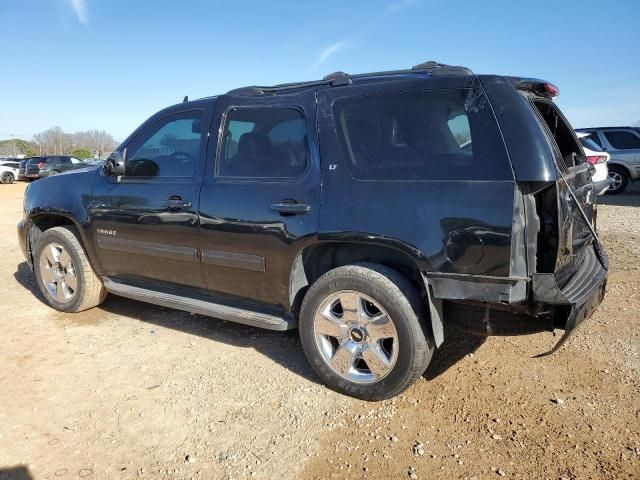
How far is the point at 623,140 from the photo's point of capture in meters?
12.5

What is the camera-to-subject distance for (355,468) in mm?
2443

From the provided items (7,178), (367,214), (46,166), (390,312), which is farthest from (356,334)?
(7,178)

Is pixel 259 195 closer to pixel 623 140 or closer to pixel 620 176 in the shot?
pixel 620 176

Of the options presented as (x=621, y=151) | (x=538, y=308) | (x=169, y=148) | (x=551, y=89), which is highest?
(x=551, y=89)

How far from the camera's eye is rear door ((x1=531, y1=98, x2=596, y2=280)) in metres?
2.55

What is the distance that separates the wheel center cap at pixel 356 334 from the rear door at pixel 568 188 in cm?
115

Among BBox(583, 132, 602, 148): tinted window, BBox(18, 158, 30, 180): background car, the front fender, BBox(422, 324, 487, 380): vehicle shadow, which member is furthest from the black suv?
BBox(18, 158, 30, 180): background car

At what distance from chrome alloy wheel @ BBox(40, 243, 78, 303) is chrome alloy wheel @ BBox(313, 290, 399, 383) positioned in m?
2.69

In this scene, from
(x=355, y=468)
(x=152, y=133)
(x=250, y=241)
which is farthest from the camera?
(x=152, y=133)

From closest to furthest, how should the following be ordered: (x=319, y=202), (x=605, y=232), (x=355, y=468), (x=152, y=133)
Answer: (x=355, y=468), (x=319, y=202), (x=152, y=133), (x=605, y=232)

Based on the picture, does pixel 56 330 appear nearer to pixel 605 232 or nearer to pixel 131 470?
pixel 131 470

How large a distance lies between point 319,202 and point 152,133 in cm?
181

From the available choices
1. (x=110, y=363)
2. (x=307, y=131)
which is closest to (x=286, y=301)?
(x=307, y=131)

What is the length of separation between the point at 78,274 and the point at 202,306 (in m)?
1.57
